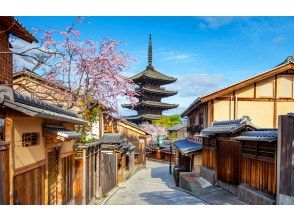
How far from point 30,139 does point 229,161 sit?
894cm

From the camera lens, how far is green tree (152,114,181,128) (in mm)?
46719

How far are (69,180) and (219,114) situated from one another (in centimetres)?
949

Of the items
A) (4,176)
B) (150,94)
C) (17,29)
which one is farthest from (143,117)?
(4,176)

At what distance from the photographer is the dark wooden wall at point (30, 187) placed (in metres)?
5.84

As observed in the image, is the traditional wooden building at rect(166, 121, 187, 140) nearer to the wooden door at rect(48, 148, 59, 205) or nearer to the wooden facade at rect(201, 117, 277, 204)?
the wooden facade at rect(201, 117, 277, 204)

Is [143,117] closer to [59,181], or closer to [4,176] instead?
[59,181]

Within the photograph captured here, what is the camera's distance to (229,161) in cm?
1320

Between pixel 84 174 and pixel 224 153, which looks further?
pixel 224 153

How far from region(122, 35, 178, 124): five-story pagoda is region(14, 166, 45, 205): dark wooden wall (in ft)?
114

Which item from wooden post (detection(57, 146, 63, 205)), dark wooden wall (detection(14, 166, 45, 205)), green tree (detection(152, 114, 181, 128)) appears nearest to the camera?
dark wooden wall (detection(14, 166, 45, 205))

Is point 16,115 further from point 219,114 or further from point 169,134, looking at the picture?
point 169,134

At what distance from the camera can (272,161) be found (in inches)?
360

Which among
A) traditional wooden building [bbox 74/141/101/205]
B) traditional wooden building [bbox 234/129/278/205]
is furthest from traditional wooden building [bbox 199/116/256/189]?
traditional wooden building [bbox 74/141/101/205]

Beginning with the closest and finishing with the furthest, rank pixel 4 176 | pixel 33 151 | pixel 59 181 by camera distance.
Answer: pixel 4 176, pixel 33 151, pixel 59 181
